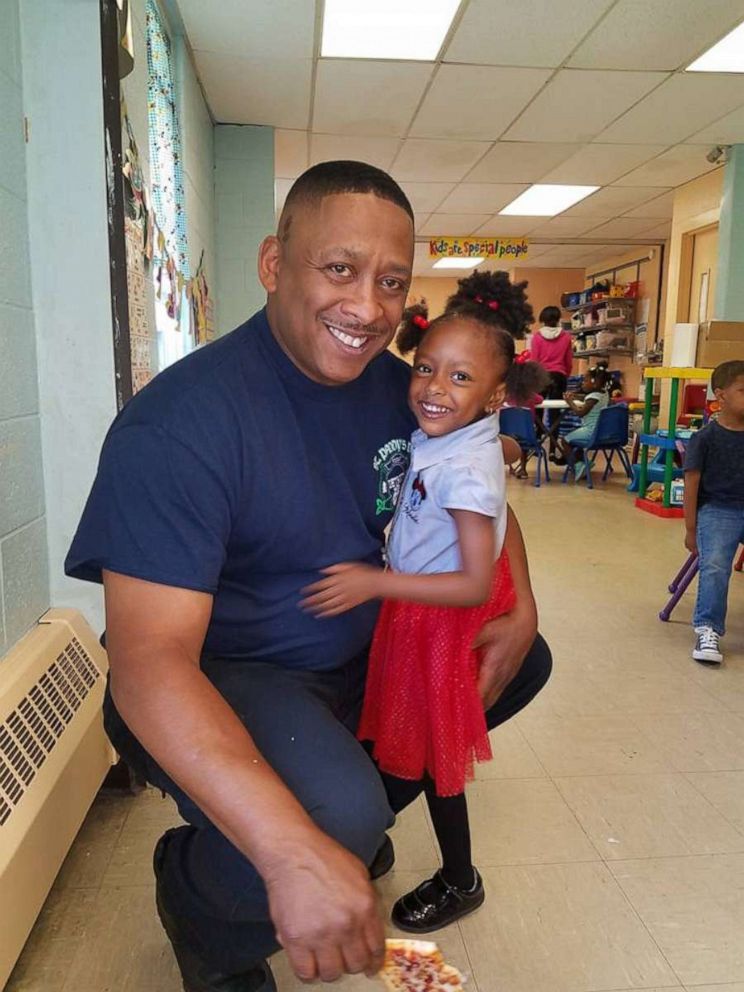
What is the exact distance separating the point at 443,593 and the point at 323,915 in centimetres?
59

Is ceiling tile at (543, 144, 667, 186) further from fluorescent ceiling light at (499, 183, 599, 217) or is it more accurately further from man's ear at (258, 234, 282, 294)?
man's ear at (258, 234, 282, 294)

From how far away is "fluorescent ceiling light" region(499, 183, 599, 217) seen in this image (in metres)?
6.69

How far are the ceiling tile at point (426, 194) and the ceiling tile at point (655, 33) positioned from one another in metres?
2.56

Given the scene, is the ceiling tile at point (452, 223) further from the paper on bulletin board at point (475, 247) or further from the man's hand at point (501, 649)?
the man's hand at point (501, 649)

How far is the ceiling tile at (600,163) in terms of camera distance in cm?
546

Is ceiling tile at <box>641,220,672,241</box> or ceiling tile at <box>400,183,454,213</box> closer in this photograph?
ceiling tile at <box>400,183,454,213</box>

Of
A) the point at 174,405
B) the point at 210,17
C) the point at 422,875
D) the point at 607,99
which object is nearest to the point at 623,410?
the point at 607,99

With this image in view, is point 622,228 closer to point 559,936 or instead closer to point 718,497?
point 718,497

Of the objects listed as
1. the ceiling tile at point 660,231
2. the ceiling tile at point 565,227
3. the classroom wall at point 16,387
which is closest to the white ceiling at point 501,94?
the ceiling tile at point 565,227

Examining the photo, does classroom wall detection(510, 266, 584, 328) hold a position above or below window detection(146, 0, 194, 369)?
above

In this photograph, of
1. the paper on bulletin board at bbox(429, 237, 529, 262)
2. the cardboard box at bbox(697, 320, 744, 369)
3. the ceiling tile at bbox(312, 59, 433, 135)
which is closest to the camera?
the ceiling tile at bbox(312, 59, 433, 135)

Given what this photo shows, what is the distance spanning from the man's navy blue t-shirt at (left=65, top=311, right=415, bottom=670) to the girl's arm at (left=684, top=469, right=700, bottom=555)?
193 centimetres

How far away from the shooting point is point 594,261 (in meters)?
11.1

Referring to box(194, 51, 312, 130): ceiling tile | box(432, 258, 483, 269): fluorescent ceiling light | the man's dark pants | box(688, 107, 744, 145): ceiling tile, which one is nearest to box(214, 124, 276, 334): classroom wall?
box(194, 51, 312, 130): ceiling tile
